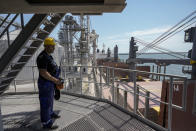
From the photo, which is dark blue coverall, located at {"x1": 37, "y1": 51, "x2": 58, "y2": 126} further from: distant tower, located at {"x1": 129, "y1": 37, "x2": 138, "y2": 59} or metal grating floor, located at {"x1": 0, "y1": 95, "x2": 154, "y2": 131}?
distant tower, located at {"x1": 129, "y1": 37, "x2": 138, "y2": 59}

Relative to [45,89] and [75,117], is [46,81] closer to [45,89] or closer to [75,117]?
[45,89]

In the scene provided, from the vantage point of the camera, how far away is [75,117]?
2619 mm

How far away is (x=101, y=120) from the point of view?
2539 millimetres

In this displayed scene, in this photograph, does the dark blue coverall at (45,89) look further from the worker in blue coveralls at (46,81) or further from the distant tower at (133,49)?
the distant tower at (133,49)

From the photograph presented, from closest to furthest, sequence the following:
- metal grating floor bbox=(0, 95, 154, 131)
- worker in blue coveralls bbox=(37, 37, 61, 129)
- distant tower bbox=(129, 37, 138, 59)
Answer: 1. worker in blue coveralls bbox=(37, 37, 61, 129)
2. metal grating floor bbox=(0, 95, 154, 131)
3. distant tower bbox=(129, 37, 138, 59)

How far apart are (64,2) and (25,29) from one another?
1.61 m

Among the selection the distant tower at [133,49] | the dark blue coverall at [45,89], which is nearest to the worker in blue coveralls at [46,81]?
the dark blue coverall at [45,89]

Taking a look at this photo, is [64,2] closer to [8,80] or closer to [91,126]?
[91,126]

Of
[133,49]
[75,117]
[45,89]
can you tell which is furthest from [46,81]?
[133,49]

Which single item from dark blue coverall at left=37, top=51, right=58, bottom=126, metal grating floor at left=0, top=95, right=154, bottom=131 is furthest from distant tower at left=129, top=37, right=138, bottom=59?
dark blue coverall at left=37, top=51, right=58, bottom=126

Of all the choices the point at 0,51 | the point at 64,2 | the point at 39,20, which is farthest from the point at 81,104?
the point at 0,51

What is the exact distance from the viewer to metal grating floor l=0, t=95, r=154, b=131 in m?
2.29

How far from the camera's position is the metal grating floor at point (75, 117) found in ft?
7.50

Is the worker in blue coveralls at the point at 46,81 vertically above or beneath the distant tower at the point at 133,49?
beneath
